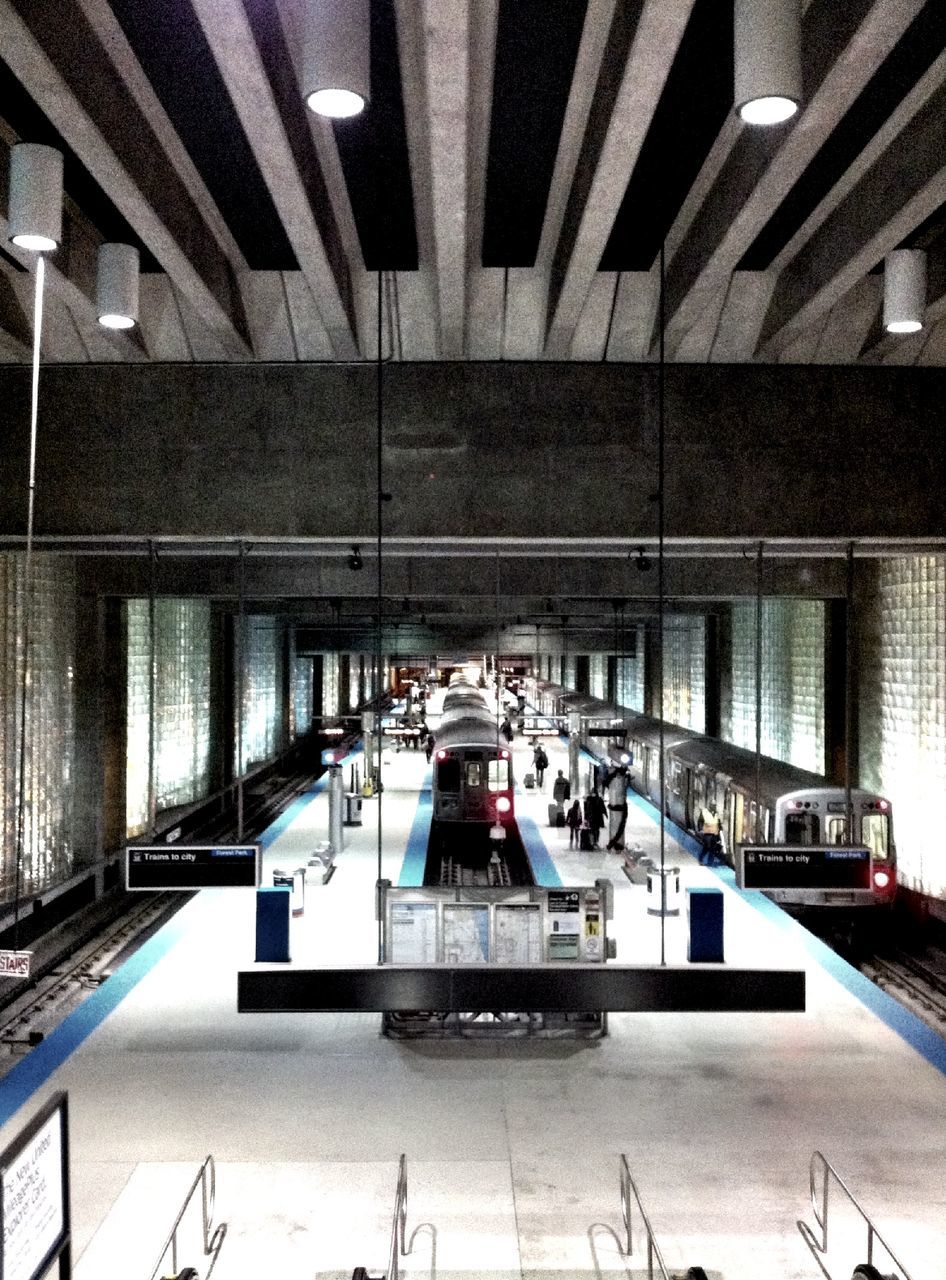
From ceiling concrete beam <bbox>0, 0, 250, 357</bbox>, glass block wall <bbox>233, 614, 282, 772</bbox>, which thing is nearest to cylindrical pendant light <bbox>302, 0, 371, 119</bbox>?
ceiling concrete beam <bbox>0, 0, 250, 357</bbox>

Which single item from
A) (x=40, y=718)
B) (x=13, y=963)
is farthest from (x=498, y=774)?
(x=13, y=963)

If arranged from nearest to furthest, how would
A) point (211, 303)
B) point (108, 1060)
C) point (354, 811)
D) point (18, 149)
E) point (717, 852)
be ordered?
point (18, 149) → point (211, 303) → point (108, 1060) → point (717, 852) → point (354, 811)

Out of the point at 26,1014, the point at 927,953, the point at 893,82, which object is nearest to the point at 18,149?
the point at 893,82

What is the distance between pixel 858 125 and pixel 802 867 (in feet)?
19.4

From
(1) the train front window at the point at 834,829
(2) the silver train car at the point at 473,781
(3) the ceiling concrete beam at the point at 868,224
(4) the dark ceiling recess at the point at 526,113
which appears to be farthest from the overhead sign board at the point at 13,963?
(2) the silver train car at the point at 473,781

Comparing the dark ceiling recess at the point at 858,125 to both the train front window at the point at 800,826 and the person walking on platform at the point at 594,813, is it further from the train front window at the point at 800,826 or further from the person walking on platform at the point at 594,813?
the person walking on platform at the point at 594,813

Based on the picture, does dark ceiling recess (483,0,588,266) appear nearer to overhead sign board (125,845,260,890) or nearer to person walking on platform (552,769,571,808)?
overhead sign board (125,845,260,890)

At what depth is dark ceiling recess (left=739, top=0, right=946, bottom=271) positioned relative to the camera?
455 centimetres

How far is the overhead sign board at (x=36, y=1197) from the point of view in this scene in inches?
124

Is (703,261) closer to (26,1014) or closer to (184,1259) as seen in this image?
(184,1259)

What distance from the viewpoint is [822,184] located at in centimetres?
595

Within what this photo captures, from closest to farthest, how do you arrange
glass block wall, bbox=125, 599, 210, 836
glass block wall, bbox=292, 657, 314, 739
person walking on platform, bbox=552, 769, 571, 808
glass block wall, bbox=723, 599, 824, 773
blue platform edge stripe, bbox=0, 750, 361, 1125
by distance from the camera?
blue platform edge stripe, bbox=0, 750, 361, 1125 < glass block wall, bbox=125, 599, 210, 836 < glass block wall, bbox=723, 599, 824, 773 < person walking on platform, bbox=552, 769, 571, 808 < glass block wall, bbox=292, 657, 314, 739

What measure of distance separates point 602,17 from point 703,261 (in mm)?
2112

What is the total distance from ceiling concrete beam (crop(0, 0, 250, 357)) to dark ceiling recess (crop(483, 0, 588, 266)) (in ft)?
5.97
